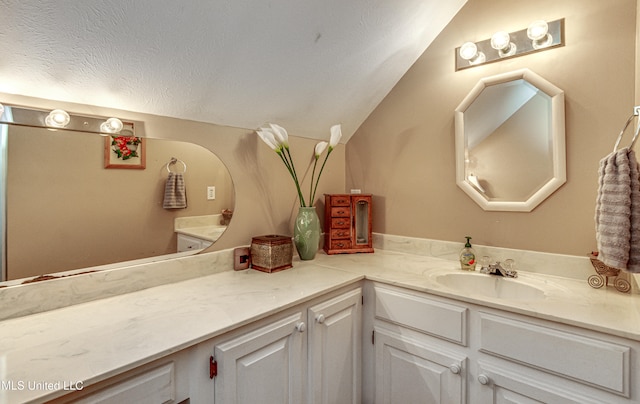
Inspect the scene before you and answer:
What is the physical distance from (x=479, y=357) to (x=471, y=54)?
1.47 metres

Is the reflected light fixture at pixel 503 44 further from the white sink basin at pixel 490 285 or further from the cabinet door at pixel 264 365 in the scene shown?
the cabinet door at pixel 264 365

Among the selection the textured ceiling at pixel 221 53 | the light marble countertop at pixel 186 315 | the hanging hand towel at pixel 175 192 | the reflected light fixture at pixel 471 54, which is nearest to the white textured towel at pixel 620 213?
the light marble countertop at pixel 186 315

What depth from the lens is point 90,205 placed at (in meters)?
1.20

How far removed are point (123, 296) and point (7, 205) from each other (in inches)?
19.3

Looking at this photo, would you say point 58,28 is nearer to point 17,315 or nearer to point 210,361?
point 17,315

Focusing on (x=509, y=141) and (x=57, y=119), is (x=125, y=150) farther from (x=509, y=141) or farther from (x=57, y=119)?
(x=509, y=141)

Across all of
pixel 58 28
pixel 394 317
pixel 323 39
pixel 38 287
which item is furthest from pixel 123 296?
pixel 323 39

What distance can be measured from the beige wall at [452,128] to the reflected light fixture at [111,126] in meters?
1.45

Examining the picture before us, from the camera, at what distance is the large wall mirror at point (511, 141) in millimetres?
1497

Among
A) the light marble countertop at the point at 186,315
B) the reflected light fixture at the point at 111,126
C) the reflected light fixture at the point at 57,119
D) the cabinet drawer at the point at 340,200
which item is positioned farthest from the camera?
the cabinet drawer at the point at 340,200

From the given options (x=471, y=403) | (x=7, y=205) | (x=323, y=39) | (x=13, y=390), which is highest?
(x=323, y=39)

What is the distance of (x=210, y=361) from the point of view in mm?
966

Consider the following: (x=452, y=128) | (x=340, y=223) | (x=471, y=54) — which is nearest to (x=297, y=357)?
(x=340, y=223)

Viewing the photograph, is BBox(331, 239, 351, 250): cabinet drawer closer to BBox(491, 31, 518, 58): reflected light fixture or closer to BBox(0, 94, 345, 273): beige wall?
BBox(0, 94, 345, 273): beige wall
